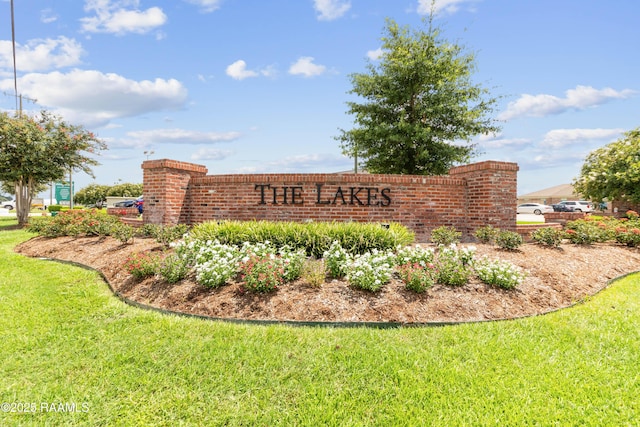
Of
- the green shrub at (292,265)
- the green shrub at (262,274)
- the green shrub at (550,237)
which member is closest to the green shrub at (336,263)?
the green shrub at (292,265)

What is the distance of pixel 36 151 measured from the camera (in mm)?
17297

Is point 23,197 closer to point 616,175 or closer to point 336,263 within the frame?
point 336,263

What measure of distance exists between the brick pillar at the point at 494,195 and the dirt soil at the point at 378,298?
223 cm

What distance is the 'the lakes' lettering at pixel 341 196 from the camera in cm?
934

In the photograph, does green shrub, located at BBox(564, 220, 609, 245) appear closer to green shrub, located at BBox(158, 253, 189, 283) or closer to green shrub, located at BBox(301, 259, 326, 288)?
green shrub, located at BBox(301, 259, 326, 288)

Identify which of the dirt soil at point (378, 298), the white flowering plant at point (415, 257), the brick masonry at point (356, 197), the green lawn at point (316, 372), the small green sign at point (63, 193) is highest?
the small green sign at point (63, 193)

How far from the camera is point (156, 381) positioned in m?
3.47

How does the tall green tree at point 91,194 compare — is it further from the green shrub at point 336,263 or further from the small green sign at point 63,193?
the green shrub at point 336,263

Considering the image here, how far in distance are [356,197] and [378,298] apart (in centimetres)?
456

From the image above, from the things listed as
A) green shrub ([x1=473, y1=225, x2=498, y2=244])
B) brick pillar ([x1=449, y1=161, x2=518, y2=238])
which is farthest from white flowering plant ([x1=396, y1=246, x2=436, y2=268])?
Result: brick pillar ([x1=449, y1=161, x2=518, y2=238])

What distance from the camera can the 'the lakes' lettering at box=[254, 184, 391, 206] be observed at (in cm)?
934

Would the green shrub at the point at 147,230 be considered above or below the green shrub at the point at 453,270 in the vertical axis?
above

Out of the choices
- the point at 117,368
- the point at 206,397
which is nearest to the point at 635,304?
Result: the point at 206,397

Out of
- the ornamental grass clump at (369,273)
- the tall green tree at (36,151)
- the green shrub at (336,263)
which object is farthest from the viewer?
the tall green tree at (36,151)
